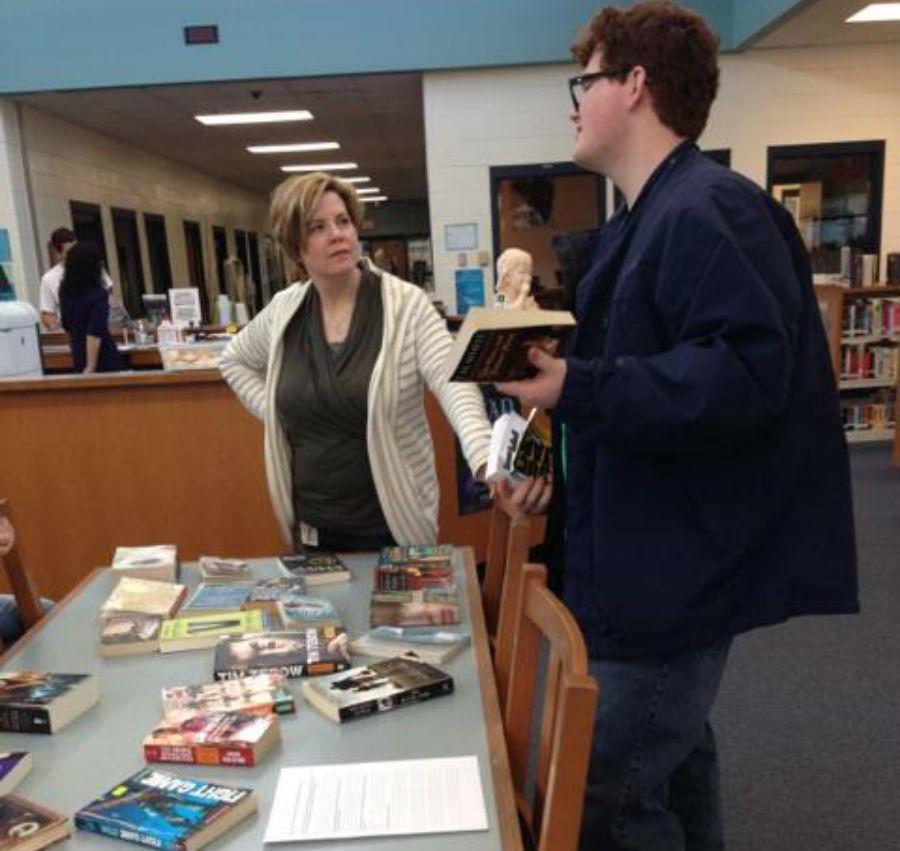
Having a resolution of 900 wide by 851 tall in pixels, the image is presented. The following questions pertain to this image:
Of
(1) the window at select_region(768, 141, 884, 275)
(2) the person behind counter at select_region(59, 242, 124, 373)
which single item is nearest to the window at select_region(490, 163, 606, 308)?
(1) the window at select_region(768, 141, 884, 275)

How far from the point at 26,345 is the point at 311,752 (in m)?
3.37

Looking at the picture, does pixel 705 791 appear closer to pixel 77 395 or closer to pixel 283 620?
pixel 283 620

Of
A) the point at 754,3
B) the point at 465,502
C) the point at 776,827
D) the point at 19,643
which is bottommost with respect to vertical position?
the point at 776,827

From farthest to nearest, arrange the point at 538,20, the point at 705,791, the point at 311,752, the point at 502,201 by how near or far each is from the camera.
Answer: the point at 502,201 → the point at 538,20 → the point at 705,791 → the point at 311,752

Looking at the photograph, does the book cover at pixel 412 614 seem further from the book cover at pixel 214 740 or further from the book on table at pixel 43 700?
the book on table at pixel 43 700

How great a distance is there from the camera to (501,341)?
1146 millimetres

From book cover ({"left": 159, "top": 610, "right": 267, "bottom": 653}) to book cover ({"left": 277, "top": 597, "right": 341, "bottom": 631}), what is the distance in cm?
4

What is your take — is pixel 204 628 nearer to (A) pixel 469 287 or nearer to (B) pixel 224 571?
(B) pixel 224 571

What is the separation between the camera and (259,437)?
3.41m

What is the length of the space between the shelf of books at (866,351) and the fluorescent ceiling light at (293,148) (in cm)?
658

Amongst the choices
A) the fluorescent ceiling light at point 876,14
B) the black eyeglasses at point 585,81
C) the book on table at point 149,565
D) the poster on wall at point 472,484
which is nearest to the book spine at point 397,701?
the book on table at point 149,565

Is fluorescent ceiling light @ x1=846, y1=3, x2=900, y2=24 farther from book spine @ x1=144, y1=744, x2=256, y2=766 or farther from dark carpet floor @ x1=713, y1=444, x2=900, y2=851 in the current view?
book spine @ x1=144, y1=744, x2=256, y2=766

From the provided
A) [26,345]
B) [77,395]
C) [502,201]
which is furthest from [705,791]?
[502,201]

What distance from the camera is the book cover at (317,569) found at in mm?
1887
